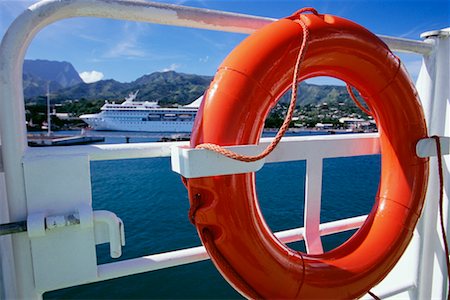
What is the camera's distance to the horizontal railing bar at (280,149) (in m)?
0.73

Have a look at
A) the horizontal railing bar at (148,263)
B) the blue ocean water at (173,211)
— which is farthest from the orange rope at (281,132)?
the blue ocean water at (173,211)

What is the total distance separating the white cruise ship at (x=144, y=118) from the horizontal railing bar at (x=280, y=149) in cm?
2915

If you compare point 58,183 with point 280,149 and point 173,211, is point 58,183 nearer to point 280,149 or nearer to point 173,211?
point 280,149

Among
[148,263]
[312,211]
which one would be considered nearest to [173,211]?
[312,211]

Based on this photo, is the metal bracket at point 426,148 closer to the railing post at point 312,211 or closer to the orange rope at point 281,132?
the railing post at point 312,211

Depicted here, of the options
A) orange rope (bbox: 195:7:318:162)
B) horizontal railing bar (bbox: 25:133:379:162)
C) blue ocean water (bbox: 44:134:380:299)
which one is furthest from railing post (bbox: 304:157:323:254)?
blue ocean water (bbox: 44:134:380:299)

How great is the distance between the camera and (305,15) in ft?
2.67

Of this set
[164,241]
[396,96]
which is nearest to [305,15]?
[396,96]

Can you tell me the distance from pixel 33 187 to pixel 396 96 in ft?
3.52

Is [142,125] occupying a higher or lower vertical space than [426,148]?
lower

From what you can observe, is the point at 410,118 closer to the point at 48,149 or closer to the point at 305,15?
the point at 305,15

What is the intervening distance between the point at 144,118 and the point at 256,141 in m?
31.1

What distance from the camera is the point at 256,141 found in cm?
75

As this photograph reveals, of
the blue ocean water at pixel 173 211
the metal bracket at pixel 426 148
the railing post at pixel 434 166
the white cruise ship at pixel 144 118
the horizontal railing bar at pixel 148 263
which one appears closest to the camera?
the horizontal railing bar at pixel 148 263
